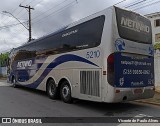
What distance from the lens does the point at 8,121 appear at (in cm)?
880

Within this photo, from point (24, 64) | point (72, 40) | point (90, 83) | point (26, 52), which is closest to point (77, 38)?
point (72, 40)

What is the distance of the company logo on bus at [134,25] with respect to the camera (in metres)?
10.3

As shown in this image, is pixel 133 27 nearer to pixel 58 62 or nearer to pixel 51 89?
pixel 58 62

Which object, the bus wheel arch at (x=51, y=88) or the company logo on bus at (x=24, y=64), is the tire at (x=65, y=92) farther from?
the company logo on bus at (x=24, y=64)

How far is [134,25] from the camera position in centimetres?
1068

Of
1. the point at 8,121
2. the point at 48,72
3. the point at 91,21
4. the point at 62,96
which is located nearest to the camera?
the point at 8,121

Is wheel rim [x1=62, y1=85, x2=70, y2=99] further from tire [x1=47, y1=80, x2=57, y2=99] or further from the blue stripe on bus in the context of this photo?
the blue stripe on bus

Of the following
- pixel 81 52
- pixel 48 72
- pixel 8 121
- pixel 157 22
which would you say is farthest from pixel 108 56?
pixel 157 22

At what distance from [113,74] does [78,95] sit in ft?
7.11

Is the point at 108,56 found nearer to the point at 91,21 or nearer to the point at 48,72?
the point at 91,21

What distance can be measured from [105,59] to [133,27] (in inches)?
74.1

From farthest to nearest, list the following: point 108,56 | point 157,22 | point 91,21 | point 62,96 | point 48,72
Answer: point 157,22 < point 48,72 < point 62,96 < point 91,21 < point 108,56

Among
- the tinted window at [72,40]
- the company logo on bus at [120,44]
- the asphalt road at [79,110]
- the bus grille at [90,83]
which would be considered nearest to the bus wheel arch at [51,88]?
the asphalt road at [79,110]

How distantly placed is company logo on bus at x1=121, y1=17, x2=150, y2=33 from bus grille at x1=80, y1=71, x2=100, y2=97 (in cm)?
204
